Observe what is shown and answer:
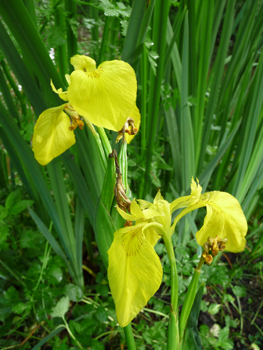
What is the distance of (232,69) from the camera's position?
84 cm

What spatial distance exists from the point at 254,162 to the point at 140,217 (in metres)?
0.57

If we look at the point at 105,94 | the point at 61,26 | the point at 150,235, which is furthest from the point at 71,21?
the point at 150,235

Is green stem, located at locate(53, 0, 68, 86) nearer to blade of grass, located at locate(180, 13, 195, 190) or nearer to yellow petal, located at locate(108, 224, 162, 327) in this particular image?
blade of grass, located at locate(180, 13, 195, 190)

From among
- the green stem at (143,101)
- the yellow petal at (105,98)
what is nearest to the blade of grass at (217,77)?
the green stem at (143,101)

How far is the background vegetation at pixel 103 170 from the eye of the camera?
0.53 m

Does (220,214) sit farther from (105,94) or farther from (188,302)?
(105,94)

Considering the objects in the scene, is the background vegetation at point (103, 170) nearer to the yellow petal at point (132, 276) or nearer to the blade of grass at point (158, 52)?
the blade of grass at point (158, 52)

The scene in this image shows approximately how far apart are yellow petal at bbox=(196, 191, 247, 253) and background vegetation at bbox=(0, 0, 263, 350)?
294mm

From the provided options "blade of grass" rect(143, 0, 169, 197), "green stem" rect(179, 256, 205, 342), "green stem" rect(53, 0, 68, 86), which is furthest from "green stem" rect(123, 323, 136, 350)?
"green stem" rect(53, 0, 68, 86)

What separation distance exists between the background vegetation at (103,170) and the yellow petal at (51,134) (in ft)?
0.24

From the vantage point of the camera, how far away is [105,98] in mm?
310

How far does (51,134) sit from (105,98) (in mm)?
164

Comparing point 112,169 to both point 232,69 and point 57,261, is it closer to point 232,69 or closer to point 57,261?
point 57,261

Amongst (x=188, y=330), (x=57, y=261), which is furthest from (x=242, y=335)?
(x=57, y=261)
